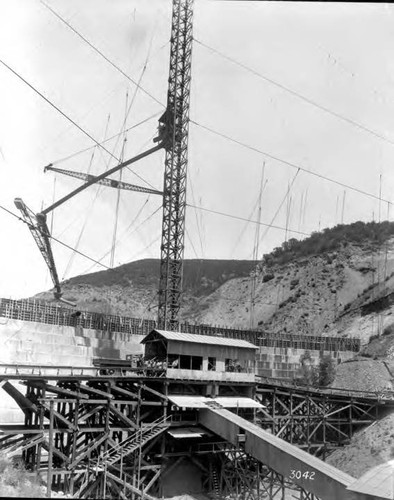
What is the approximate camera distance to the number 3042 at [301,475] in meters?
28.0

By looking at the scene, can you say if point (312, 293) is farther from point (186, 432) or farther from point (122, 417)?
point (122, 417)

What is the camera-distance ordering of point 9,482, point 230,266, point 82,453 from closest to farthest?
point 9,482 < point 82,453 < point 230,266

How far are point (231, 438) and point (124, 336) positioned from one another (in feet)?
69.3

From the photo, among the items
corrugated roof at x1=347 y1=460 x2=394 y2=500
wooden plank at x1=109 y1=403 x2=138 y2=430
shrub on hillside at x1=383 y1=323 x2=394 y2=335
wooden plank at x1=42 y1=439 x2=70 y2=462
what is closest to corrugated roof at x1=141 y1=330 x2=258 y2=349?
wooden plank at x1=109 y1=403 x2=138 y2=430

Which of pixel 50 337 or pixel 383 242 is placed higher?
pixel 383 242

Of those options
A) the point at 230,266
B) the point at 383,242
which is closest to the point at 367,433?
the point at 383,242

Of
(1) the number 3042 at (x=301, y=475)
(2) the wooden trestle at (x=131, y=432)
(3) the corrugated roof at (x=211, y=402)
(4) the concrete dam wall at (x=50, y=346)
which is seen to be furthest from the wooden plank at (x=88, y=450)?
(1) the number 3042 at (x=301, y=475)

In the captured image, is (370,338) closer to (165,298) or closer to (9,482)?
(165,298)

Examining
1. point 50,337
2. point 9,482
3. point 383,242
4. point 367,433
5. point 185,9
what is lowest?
point 367,433

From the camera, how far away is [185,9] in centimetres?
5353

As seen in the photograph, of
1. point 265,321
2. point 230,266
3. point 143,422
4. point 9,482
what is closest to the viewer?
point 9,482

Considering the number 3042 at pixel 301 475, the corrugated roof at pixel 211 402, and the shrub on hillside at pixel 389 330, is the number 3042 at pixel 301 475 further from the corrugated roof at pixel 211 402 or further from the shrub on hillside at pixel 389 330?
the shrub on hillside at pixel 389 330

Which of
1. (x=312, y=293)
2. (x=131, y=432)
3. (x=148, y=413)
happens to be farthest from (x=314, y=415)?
(x=312, y=293)

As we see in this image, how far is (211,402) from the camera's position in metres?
36.4
